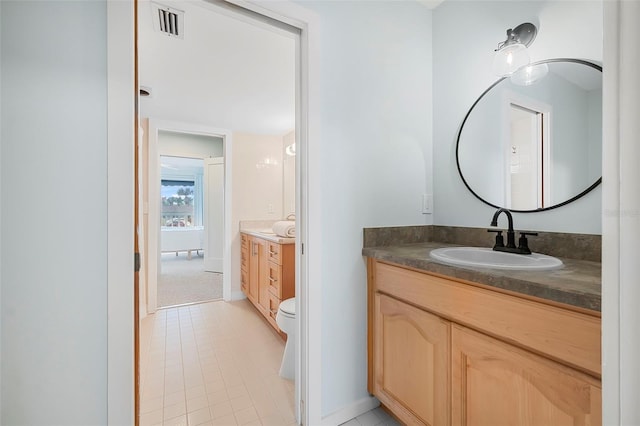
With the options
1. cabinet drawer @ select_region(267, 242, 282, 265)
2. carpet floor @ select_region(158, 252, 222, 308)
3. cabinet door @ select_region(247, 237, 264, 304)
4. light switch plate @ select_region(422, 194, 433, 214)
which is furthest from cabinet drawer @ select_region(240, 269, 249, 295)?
light switch plate @ select_region(422, 194, 433, 214)

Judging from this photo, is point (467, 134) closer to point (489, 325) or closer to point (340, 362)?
point (489, 325)

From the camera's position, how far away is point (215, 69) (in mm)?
2162

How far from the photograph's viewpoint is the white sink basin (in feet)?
3.34

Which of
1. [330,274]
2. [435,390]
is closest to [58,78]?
[330,274]

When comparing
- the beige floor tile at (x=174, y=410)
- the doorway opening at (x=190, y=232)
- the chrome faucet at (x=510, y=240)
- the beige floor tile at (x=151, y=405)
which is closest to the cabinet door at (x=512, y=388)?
the chrome faucet at (x=510, y=240)

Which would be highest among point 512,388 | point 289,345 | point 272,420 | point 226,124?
point 226,124

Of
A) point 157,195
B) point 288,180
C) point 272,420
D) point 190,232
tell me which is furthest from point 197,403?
point 190,232

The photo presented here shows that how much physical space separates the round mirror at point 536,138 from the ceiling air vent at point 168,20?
69.2 inches

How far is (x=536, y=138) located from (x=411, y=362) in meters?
1.24

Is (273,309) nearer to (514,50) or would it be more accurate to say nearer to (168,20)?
(168,20)

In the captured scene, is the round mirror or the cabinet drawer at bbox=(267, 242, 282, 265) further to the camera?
the cabinet drawer at bbox=(267, 242, 282, 265)

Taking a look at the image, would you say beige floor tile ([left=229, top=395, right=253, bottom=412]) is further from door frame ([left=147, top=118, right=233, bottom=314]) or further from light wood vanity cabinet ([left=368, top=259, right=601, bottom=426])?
door frame ([left=147, top=118, right=233, bottom=314])

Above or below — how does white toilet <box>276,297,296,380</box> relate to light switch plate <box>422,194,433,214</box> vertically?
below

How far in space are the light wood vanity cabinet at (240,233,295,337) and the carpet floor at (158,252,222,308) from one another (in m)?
0.68
